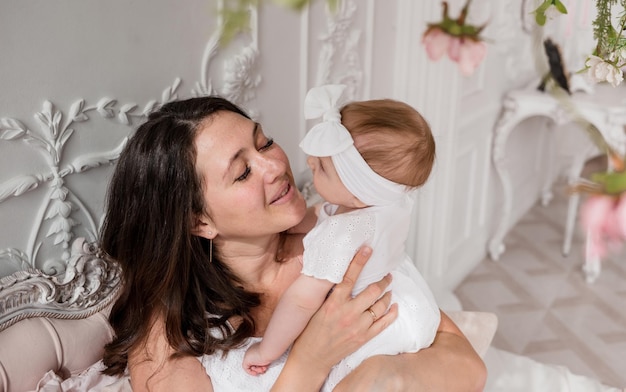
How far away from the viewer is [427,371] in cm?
128

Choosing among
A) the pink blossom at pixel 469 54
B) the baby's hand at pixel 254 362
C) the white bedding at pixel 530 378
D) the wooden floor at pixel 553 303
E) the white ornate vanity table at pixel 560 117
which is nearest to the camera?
the pink blossom at pixel 469 54

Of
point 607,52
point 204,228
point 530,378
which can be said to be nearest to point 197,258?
point 204,228

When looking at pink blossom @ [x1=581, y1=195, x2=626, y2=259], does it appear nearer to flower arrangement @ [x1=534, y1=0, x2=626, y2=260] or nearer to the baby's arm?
flower arrangement @ [x1=534, y1=0, x2=626, y2=260]

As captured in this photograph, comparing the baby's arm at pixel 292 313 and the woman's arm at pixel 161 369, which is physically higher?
the baby's arm at pixel 292 313

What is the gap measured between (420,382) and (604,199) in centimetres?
105

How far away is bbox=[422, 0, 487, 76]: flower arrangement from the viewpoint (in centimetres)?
54

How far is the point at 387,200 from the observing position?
1233 millimetres

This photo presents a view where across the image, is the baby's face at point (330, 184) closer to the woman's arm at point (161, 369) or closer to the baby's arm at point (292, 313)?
the baby's arm at point (292, 313)

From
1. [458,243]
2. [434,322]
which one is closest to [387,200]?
[434,322]

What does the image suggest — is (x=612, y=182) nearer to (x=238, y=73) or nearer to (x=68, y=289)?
(x=68, y=289)

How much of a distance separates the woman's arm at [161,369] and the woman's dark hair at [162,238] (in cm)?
2

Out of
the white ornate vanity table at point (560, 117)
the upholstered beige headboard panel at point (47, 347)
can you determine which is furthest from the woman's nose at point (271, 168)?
the white ornate vanity table at point (560, 117)

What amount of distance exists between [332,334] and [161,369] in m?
0.34

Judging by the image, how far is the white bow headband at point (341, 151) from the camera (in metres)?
1.15
